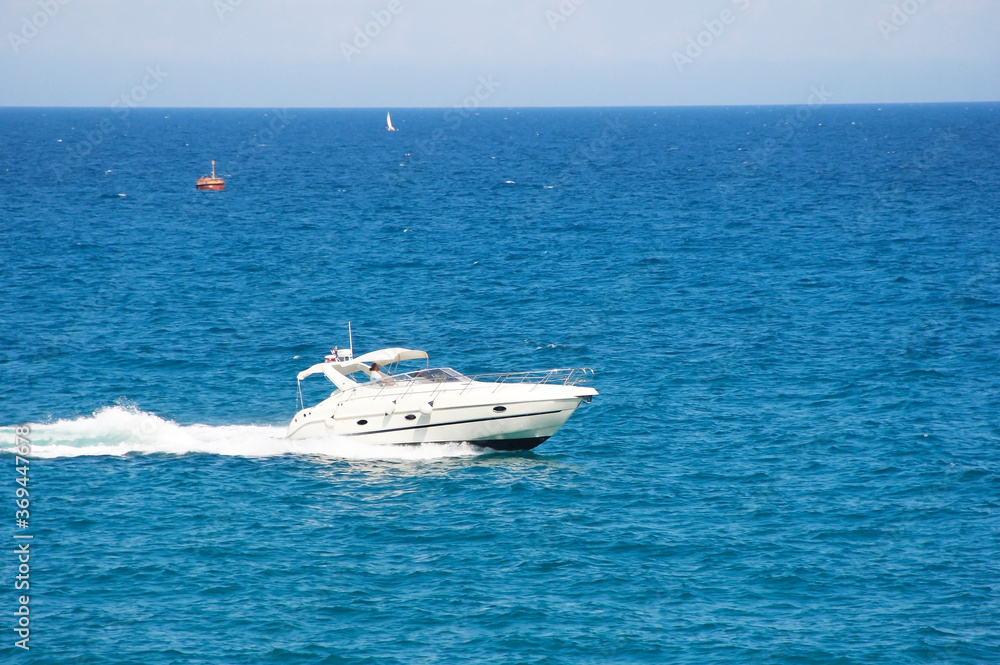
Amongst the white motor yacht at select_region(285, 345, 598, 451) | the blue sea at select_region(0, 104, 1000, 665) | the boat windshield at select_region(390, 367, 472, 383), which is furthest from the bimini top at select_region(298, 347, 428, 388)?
the blue sea at select_region(0, 104, 1000, 665)

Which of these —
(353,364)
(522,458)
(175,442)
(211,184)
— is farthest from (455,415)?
(211,184)

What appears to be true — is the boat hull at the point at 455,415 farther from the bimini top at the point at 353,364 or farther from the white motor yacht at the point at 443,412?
the bimini top at the point at 353,364

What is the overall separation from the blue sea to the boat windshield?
2770 millimetres

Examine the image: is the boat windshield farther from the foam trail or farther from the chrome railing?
the foam trail

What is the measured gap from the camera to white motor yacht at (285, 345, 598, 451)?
34.6 m

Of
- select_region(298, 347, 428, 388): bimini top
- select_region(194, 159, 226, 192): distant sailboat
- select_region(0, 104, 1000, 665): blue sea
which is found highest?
select_region(194, 159, 226, 192): distant sailboat

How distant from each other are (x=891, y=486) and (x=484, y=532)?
14.3 meters

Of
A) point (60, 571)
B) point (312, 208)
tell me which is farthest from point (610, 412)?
point (312, 208)

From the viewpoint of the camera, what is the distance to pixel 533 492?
106 ft

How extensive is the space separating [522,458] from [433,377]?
4.58 m

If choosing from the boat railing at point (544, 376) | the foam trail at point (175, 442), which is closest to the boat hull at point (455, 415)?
the foam trail at point (175, 442)

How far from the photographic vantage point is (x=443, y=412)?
34.7 meters

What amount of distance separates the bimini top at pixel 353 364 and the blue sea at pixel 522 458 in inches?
102

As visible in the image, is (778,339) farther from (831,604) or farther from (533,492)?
(831,604)
